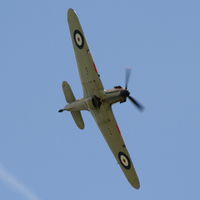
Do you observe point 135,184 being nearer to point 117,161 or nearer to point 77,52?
point 117,161

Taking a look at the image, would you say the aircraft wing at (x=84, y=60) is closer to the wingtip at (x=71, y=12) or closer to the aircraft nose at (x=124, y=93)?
the wingtip at (x=71, y=12)

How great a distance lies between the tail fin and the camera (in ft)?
143

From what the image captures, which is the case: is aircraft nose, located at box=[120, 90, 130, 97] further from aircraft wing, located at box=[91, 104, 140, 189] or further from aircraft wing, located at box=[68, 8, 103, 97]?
aircraft wing, located at box=[91, 104, 140, 189]

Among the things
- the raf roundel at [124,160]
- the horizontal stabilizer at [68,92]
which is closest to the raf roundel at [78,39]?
the horizontal stabilizer at [68,92]

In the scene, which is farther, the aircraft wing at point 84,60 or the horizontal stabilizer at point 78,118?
the horizontal stabilizer at point 78,118

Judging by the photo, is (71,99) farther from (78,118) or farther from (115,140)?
(115,140)

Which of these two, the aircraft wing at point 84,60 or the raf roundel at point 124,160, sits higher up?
the aircraft wing at point 84,60

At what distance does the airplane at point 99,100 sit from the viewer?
39.9 m

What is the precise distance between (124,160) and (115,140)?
1402 mm

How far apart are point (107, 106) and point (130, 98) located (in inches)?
83.2

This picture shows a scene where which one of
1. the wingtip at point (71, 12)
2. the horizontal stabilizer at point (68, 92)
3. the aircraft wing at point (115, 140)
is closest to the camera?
the wingtip at point (71, 12)

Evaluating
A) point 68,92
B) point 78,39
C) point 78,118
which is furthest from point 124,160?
point 78,39

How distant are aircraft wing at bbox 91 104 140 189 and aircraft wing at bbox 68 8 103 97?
1486 millimetres

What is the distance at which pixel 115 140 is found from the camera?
42.2 meters
